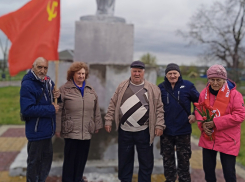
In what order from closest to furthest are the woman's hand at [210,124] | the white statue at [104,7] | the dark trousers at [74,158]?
1. the woman's hand at [210,124]
2. the dark trousers at [74,158]
3. the white statue at [104,7]

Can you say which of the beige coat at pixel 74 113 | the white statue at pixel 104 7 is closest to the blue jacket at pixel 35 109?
the beige coat at pixel 74 113

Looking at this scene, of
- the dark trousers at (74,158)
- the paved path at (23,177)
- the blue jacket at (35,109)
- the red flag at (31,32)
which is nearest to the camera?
the blue jacket at (35,109)

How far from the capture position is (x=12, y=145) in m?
5.55

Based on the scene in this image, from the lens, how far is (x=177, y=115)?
9.66 ft

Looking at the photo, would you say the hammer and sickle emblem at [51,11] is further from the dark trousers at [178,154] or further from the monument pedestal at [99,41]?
the dark trousers at [178,154]

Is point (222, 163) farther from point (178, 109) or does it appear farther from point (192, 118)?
point (178, 109)

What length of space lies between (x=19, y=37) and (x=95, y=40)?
4.53 ft

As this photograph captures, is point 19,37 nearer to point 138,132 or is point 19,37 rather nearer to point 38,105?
point 38,105

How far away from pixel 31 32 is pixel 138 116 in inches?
64.9

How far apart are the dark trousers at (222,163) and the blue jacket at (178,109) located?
36 centimetres

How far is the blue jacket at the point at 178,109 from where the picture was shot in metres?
2.94

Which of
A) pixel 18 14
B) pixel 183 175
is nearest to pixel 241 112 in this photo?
pixel 183 175

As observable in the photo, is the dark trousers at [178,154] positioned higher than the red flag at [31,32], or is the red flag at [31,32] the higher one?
the red flag at [31,32]

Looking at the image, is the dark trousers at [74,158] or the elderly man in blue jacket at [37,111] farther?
the dark trousers at [74,158]
